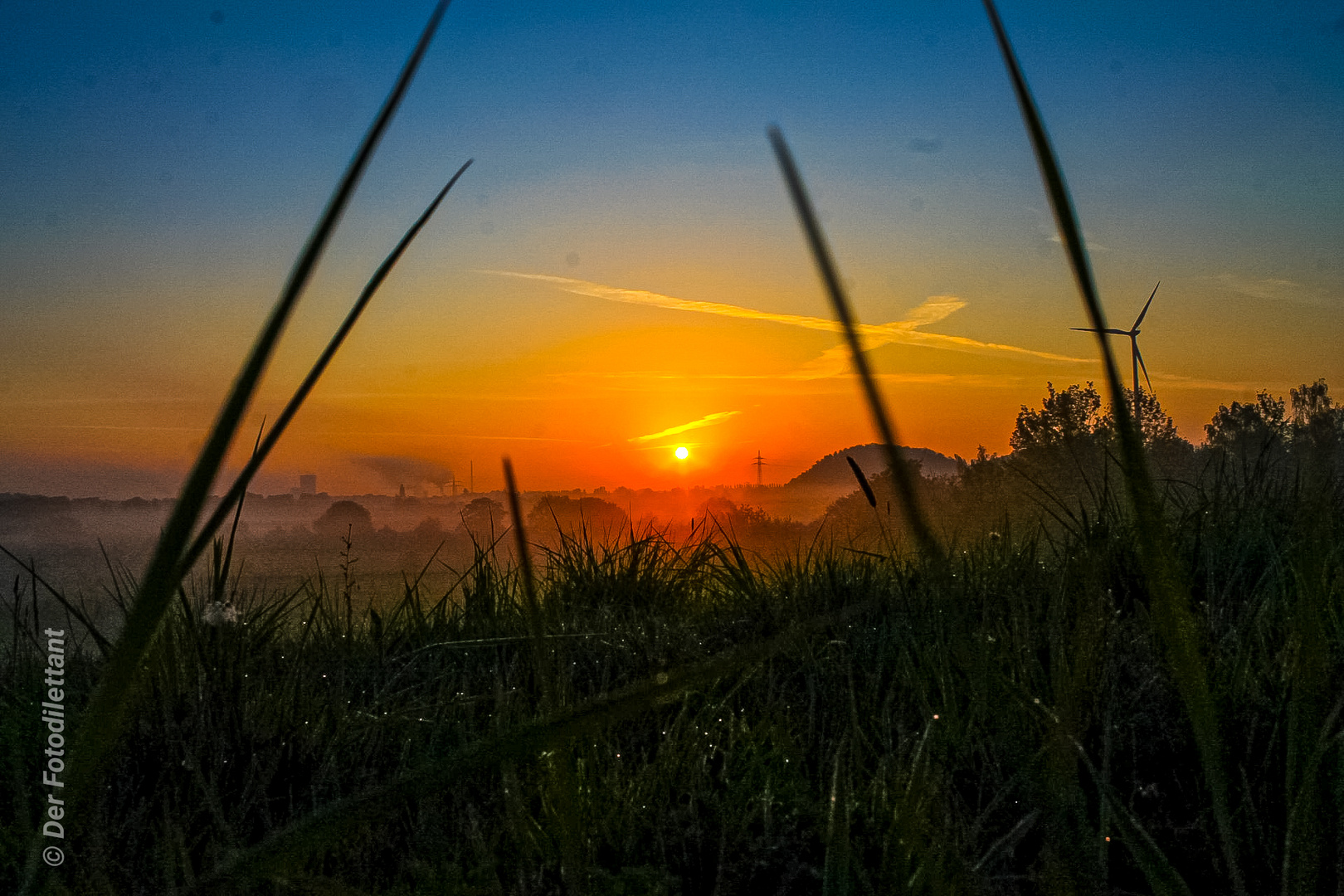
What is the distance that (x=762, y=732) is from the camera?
2350 millimetres

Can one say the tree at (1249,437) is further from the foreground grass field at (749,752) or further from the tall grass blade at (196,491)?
the tall grass blade at (196,491)

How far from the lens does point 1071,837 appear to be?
485 mm

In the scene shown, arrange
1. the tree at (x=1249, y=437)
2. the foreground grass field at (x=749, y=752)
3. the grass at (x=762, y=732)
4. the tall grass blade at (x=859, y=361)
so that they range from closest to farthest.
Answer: the tall grass blade at (x=859, y=361), the grass at (x=762, y=732), the foreground grass field at (x=749, y=752), the tree at (x=1249, y=437)

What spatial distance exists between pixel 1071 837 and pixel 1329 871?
121cm

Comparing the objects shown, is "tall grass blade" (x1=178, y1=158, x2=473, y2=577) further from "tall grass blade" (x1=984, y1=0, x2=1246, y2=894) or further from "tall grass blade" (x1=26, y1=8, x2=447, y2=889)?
"tall grass blade" (x1=984, y1=0, x2=1246, y2=894)

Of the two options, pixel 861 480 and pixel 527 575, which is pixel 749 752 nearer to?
pixel 861 480

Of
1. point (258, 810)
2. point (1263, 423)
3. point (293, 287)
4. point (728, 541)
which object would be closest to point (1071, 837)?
point (293, 287)

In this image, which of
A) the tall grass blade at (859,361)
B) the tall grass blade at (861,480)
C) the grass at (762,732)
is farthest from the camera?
the tall grass blade at (861,480)

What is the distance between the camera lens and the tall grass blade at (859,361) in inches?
12.6

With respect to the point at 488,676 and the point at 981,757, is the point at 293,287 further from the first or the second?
the point at 488,676

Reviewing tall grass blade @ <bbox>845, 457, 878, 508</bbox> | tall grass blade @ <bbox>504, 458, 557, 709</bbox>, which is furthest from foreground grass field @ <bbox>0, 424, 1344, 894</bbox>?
tall grass blade @ <bbox>845, 457, 878, 508</bbox>

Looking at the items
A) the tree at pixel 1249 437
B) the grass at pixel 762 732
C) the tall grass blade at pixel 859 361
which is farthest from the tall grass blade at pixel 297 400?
the tree at pixel 1249 437

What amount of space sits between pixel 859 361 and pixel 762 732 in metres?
2.15

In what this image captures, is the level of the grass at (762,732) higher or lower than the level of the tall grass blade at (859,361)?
lower
